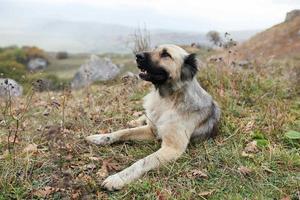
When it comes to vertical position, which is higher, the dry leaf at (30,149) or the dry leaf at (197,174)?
the dry leaf at (30,149)

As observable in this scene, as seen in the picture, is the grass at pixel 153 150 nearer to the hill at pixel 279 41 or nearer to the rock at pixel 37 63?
the hill at pixel 279 41

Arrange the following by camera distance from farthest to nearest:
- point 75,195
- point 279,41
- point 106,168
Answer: point 279,41, point 106,168, point 75,195

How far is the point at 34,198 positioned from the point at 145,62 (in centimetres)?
193

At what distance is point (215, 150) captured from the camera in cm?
567

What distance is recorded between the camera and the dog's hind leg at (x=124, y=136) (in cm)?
593

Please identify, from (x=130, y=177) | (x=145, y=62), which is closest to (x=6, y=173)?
(x=130, y=177)

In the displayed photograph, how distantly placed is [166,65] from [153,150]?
3.32ft

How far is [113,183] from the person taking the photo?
189 inches

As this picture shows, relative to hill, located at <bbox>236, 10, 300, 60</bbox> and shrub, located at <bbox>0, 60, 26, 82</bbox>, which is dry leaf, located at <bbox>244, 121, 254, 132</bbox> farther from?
hill, located at <bbox>236, 10, 300, 60</bbox>

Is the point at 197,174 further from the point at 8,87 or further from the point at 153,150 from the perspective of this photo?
the point at 8,87

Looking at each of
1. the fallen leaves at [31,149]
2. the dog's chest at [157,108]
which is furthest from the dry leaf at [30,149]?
the dog's chest at [157,108]

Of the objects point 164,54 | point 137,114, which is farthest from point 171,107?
point 137,114

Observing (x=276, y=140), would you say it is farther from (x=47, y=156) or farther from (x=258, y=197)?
(x=47, y=156)

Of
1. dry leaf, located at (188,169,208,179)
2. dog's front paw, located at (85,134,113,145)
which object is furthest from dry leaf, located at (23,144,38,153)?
dry leaf, located at (188,169,208,179)
